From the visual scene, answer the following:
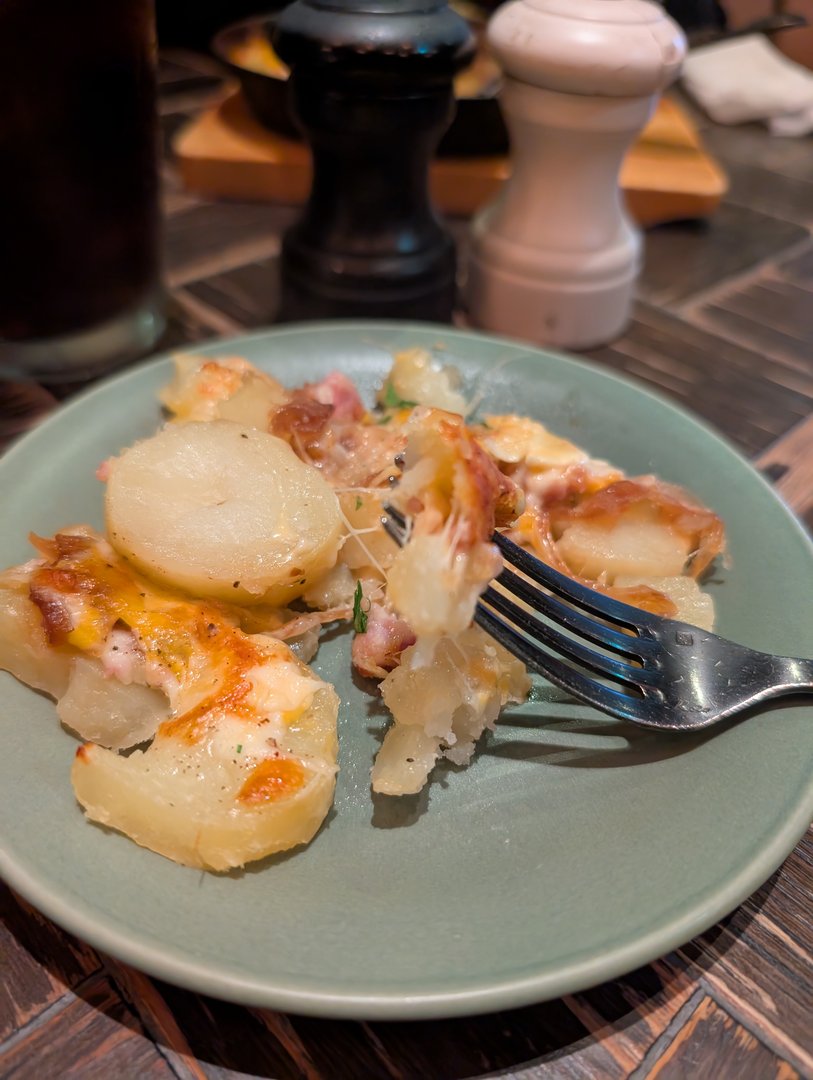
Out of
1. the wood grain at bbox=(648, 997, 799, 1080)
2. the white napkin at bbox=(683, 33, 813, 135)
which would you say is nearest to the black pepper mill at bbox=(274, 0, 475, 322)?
the wood grain at bbox=(648, 997, 799, 1080)

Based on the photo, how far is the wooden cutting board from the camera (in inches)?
87.5

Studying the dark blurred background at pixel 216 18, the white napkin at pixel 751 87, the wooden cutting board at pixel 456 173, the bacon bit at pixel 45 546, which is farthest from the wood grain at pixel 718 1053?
the dark blurred background at pixel 216 18

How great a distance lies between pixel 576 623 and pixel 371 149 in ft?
3.30

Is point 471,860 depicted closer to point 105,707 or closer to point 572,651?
point 572,651

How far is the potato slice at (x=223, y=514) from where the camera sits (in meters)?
0.95

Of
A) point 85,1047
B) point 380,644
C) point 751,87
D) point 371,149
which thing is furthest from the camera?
point 751,87

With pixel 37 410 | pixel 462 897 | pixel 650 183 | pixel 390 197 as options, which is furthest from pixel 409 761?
pixel 650 183

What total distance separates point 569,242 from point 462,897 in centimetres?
132

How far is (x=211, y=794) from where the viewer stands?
0.78m

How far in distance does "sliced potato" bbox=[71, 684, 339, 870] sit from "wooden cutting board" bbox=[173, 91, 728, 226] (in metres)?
1.85

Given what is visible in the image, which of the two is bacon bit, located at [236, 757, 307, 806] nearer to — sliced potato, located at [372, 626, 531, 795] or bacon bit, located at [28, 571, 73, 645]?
sliced potato, located at [372, 626, 531, 795]

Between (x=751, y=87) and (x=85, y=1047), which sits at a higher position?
(x=751, y=87)

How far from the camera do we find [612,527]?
1.11 metres

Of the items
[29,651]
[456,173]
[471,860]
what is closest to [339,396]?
[29,651]
